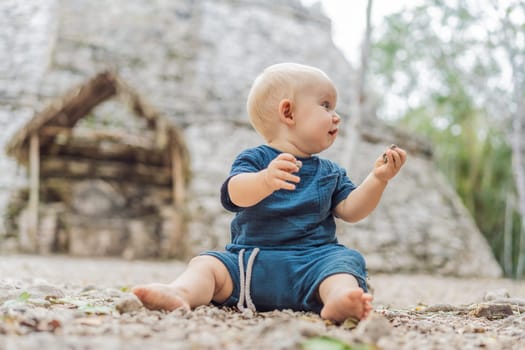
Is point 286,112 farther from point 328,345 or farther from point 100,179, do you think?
point 100,179

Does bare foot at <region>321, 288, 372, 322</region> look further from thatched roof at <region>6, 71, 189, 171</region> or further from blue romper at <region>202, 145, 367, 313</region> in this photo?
thatched roof at <region>6, 71, 189, 171</region>

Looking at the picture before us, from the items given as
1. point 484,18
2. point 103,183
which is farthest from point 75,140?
point 484,18

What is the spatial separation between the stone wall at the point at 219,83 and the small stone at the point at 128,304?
4703 millimetres

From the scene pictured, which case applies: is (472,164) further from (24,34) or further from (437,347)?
(437,347)

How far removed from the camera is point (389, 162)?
1.69 m

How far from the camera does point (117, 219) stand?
670 centimetres

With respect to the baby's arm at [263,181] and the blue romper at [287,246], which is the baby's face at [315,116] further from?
the baby's arm at [263,181]

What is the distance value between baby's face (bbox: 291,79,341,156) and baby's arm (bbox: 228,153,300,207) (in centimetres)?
20

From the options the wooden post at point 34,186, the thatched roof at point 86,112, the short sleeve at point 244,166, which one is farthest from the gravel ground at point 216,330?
the wooden post at point 34,186

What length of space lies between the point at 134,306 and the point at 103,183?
5741 mm

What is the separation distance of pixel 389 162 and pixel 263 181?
0.41m

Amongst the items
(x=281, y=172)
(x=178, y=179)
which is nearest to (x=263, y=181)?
(x=281, y=172)

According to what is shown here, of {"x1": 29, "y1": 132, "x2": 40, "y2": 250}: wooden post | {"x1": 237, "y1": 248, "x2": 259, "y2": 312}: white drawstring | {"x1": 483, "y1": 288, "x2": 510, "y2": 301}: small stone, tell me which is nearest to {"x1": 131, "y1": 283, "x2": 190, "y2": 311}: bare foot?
{"x1": 237, "y1": 248, "x2": 259, "y2": 312}: white drawstring

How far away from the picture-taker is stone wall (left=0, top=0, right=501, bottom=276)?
6762 mm
